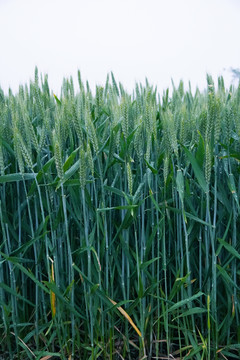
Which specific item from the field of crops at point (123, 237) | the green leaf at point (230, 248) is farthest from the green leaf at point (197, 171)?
the green leaf at point (230, 248)

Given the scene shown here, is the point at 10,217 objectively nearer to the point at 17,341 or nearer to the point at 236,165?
the point at 17,341

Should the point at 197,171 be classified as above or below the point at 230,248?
above

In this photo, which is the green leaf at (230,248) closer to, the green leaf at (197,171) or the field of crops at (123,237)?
the field of crops at (123,237)

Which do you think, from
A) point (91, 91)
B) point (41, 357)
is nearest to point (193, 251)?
point (41, 357)

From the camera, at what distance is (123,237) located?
1.19 meters

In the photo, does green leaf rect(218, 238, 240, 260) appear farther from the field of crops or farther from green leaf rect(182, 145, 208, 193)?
green leaf rect(182, 145, 208, 193)

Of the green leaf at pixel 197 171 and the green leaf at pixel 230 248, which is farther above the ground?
the green leaf at pixel 197 171

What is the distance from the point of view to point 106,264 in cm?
119

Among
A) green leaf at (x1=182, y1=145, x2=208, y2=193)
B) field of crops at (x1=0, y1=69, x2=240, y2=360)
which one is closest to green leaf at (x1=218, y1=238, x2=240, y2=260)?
field of crops at (x1=0, y1=69, x2=240, y2=360)

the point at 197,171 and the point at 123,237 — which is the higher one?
the point at 197,171

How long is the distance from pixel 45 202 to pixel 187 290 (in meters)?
0.48

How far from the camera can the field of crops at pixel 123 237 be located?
114cm

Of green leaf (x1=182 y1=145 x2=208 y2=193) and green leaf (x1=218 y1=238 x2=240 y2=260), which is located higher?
green leaf (x1=182 y1=145 x2=208 y2=193)

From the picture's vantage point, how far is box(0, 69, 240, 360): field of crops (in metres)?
1.14
